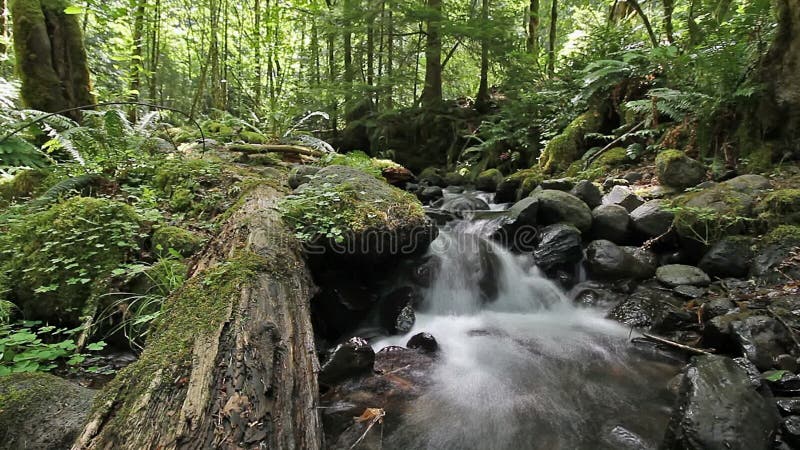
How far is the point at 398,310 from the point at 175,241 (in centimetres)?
253

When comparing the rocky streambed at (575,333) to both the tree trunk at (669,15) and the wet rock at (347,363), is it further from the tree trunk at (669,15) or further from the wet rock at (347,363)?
the tree trunk at (669,15)

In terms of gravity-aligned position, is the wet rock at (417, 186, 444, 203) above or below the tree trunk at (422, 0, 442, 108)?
below

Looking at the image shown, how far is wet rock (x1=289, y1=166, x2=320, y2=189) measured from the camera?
206 inches

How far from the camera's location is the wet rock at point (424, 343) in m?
4.09

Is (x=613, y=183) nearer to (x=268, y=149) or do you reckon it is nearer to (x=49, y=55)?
(x=268, y=149)

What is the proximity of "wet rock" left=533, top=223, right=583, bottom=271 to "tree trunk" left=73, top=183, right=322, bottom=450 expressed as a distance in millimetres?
4008

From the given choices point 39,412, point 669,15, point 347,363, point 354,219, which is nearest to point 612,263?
point 354,219

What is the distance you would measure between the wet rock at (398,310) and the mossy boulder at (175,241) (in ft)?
7.19

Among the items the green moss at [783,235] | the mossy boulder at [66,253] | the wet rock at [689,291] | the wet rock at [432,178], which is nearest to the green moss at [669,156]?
the green moss at [783,235]

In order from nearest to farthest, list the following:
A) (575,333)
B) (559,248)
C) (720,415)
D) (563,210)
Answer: (720,415), (575,333), (559,248), (563,210)

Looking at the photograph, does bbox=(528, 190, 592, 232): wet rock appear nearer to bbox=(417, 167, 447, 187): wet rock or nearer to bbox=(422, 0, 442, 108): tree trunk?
bbox=(417, 167, 447, 187): wet rock

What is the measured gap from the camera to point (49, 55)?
573cm

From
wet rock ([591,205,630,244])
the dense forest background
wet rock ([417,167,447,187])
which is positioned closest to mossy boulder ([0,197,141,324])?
the dense forest background

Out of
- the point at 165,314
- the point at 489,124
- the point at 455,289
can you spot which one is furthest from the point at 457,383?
the point at 489,124
